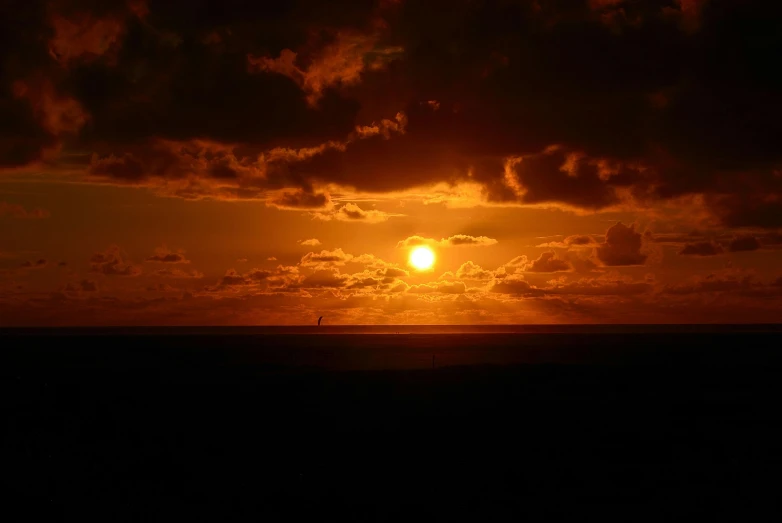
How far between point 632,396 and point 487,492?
69.7ft

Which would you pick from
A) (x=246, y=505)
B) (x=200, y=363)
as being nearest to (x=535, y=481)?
(x=246, y=505)

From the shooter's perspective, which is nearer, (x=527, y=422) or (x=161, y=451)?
(x=161, y=451)

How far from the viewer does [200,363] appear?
67438mm

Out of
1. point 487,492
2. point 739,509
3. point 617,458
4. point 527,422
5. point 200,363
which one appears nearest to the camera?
point 739,509

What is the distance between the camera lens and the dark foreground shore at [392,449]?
65.7 ft

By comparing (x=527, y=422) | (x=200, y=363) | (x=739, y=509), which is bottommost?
(x=739, y=509)

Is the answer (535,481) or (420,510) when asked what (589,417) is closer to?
(535,481)

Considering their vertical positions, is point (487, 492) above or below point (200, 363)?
below

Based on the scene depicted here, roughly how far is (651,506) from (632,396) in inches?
815

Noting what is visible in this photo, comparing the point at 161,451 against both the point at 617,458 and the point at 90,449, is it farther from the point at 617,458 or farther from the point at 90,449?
the point at 617,458

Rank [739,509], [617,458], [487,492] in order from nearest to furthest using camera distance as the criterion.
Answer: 1. [739,509]
2. [487,492]
3. [617,458]

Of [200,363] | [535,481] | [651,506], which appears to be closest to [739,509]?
[651,506]

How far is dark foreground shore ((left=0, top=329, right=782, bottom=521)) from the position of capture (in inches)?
789

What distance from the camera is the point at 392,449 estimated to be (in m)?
26.3
